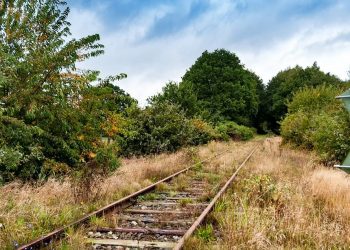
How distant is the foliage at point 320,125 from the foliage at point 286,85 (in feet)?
108

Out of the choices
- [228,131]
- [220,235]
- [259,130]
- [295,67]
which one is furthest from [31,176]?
[295,67]

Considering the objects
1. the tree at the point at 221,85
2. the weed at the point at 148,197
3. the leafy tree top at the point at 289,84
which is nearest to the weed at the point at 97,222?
the weed at the point at 148,197

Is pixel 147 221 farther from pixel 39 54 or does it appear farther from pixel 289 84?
pixel 289 84

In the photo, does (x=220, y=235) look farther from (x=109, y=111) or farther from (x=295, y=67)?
(x=295, y=67)

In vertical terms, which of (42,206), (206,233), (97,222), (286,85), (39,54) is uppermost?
(286,85)

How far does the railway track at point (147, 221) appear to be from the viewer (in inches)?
223

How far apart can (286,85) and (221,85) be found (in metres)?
21.7

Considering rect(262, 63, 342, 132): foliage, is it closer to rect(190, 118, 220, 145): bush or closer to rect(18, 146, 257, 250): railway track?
rect(190, 118, 220, 145): bush

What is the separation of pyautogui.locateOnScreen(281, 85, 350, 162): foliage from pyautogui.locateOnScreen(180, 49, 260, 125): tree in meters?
17.5

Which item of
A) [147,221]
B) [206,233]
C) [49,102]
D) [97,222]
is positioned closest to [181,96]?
[49,102]

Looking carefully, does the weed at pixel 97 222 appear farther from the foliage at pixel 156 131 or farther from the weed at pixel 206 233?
the foliage at pixel 156 131

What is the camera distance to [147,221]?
7.19 m

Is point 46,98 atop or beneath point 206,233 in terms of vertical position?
atop

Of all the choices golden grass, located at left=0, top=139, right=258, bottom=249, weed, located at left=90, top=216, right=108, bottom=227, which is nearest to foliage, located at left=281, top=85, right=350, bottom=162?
golden grass, located at left=0, top=139, right=258, bottom=249
